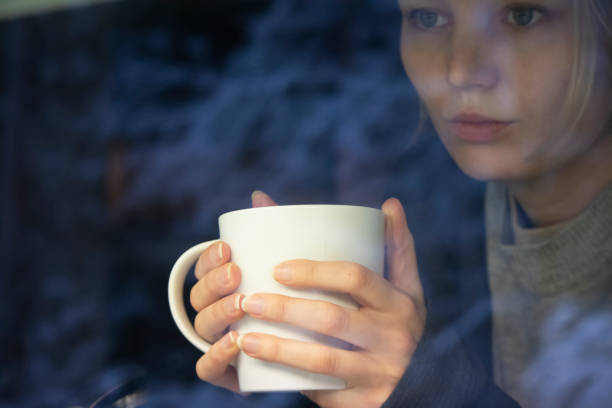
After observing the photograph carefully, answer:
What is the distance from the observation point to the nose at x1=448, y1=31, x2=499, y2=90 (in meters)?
0.28

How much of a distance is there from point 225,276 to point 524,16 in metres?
0.23

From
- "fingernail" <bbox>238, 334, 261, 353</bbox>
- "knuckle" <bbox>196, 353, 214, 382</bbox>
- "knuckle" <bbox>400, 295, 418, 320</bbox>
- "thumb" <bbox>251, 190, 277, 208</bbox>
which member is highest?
"thumb" <bbox>251, 190, 277, 208</bbox>

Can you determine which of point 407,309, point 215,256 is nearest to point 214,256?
point 215,256

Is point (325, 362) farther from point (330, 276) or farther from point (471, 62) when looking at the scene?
point (471, 62)

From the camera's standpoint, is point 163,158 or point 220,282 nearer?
point 220,282

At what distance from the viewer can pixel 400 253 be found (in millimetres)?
335

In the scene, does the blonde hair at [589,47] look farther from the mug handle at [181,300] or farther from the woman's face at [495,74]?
the mug handle at [181,300]

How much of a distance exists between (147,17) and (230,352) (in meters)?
0.31

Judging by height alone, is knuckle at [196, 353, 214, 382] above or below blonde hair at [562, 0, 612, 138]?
below

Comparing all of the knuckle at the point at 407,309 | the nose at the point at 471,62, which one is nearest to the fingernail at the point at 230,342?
the knuckle at the point at 407,309

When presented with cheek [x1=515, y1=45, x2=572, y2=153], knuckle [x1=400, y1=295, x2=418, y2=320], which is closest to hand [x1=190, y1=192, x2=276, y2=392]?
knuckle [x1=400, y1=295, x2=418, y2=320]

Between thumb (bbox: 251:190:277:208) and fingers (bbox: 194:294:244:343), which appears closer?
fingers (bbox: 194:294:244:343)

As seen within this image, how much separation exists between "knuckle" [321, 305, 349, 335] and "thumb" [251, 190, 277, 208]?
136mm

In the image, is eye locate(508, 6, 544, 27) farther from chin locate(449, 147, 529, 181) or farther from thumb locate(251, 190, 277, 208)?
thumb locate(251, 190, 277, 208)
